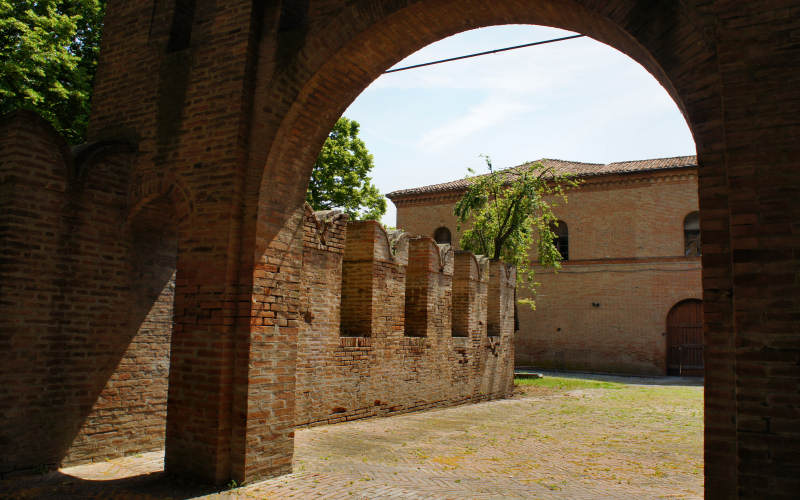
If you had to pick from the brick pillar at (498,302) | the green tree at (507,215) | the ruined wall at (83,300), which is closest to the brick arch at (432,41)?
the ruined wall at (83,300)

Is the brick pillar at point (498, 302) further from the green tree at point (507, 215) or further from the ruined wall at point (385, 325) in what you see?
the green tree at point (507, 215)

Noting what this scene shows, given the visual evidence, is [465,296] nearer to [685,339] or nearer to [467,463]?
[467,463]

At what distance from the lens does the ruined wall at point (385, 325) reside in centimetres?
889

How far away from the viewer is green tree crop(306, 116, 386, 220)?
21.9 metres

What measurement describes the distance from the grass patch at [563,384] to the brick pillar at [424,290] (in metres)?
7.39

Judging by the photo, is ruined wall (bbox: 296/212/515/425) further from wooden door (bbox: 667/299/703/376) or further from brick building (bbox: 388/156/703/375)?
wooden door (bbox: 667/299/703/376)

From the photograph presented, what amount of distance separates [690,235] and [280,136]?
23680mm

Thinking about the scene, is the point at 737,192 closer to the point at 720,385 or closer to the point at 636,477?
the point at 720,385

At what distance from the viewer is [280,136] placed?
6.03 m

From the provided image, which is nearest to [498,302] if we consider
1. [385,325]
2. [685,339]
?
[385,325]

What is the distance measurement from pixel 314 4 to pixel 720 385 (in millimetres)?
5264

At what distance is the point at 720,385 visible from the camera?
3924 millimetres

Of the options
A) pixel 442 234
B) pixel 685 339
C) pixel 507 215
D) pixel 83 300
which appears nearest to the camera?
pixel 83 300

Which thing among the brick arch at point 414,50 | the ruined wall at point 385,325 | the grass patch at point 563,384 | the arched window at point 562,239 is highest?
the arched window at point 562,239
